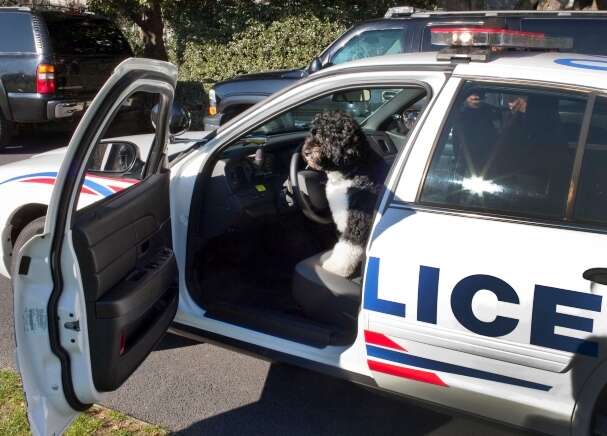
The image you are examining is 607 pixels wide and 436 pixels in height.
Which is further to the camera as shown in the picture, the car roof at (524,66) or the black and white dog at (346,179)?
the black and white dog at (346,179)

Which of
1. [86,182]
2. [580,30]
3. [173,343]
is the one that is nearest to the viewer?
[86,182]

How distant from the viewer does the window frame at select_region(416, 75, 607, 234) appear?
7.08ft

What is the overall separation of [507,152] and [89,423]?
214 cm

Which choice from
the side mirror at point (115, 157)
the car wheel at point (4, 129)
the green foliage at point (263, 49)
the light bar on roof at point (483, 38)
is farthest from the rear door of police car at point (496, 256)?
the green foliage at point (263, 49)

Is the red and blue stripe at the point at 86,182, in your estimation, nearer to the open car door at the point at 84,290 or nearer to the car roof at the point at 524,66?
the open car door at the point at 84,290

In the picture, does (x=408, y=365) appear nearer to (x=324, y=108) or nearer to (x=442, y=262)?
(x=442, y=262)

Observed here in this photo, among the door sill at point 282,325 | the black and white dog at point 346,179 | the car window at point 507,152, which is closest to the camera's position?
the car window at point 507,152

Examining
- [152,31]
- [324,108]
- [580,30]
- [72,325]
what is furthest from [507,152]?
[152,31]

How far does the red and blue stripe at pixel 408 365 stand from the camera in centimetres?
228

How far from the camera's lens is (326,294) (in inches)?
114

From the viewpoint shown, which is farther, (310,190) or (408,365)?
(310,190)

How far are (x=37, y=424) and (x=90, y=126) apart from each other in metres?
1.02

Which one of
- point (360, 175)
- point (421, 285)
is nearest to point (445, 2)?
point (360, 175)

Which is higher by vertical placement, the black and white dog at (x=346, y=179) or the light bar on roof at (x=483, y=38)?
the light bar on roof at (x=483, y=38)
